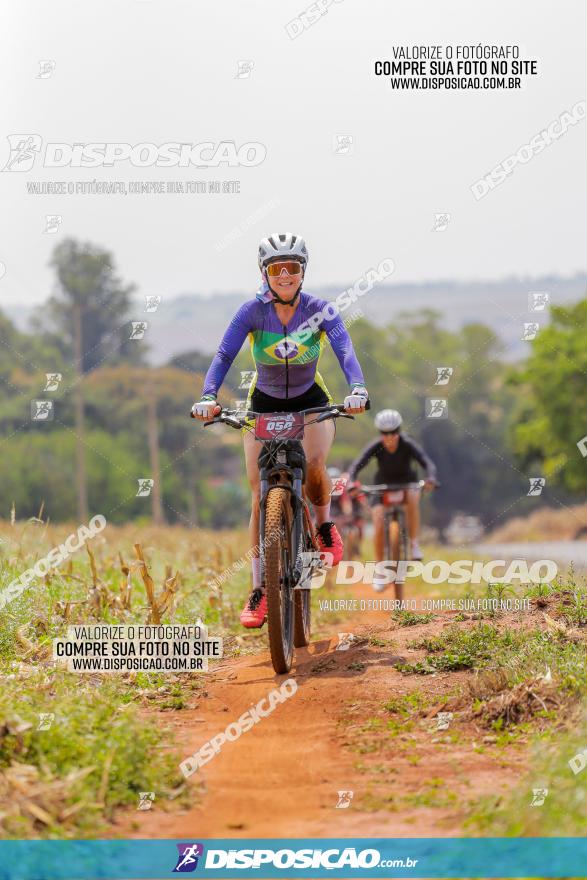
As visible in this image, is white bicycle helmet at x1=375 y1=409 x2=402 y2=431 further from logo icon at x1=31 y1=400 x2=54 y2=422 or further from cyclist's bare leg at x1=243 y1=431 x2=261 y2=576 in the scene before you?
cyclist's bare leg at x1=243 y1=431 x2=261 y2=576

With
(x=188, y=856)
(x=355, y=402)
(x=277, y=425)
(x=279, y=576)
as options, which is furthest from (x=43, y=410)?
(x=188, y=856)

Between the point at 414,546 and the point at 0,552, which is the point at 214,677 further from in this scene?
the point at 414,546

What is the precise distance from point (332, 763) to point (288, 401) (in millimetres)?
3104

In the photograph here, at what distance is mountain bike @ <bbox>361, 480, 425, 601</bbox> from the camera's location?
1216cm

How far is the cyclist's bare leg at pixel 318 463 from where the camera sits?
8.13 m

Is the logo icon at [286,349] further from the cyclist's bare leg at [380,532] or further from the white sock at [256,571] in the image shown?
the cyclist's bare leg at [380,532]

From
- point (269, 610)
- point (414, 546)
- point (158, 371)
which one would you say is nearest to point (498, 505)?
point (158, 371)

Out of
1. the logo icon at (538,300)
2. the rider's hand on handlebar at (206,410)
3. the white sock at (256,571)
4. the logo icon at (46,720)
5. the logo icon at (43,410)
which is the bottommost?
the logo icon at (46,720)

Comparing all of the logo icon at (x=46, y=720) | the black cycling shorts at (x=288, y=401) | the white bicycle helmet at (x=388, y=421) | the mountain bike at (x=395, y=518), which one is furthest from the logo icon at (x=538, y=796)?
the white bicycle helmet at (x=388, y=421)

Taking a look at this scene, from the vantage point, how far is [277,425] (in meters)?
7.66

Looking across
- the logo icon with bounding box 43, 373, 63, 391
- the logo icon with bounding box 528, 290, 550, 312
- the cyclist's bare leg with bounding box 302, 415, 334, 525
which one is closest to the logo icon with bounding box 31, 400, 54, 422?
the logo icon with bounding box 43, 373, 63, 391

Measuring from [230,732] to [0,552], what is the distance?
4.46m

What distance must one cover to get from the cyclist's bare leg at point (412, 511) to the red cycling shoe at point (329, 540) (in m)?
3.73

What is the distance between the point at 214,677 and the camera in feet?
25.9
